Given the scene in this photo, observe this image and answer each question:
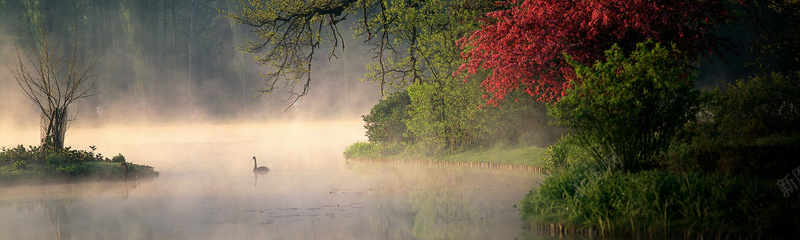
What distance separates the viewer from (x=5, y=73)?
6281 centimetres

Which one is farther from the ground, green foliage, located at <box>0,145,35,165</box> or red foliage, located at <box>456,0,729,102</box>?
red foliage, located at <box>456,0,729,102</box>

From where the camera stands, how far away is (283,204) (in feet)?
54.5

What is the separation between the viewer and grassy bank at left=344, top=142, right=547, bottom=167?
78.4 feet

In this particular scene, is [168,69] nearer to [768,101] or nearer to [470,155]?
[470,155]

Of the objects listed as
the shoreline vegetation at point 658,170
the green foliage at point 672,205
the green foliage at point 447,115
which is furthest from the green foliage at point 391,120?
the green foliage at point 672,205

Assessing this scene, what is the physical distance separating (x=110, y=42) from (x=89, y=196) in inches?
2321

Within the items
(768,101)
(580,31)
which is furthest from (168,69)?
(580,31)

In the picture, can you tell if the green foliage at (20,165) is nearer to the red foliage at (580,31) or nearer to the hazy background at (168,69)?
the red foliage at (580,31)

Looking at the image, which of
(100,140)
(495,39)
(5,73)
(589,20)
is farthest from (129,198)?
(5,73)

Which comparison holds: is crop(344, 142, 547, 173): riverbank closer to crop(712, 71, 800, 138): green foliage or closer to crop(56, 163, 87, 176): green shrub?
crop(712, 71, 800, 138): green foliage

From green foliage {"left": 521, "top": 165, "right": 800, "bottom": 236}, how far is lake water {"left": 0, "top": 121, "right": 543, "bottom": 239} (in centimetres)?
125

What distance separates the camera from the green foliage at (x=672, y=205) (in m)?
10.1

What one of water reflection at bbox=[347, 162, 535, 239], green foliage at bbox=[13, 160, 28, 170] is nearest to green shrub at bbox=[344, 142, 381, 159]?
water reflection at bbox=[347, 162, 535, 239]

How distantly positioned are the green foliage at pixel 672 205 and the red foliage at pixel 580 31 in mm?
4876
